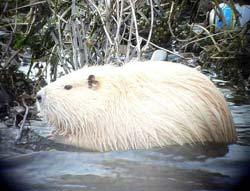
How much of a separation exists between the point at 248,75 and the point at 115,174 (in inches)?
72.3

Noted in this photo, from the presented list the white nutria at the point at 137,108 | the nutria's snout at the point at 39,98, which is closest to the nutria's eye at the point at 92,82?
the white nutria at the point at 137,108

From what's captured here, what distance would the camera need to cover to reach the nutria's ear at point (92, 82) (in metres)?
3.01

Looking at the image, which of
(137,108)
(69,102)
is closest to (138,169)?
(137,108)

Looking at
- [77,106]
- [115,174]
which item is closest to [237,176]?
[115,174]

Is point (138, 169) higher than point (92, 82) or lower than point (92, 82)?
lower

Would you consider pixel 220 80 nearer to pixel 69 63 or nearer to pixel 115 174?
pixel 69 63

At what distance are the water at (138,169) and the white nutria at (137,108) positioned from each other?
2.5 inches

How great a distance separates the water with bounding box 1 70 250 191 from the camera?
2156 mm

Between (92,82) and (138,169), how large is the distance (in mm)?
598

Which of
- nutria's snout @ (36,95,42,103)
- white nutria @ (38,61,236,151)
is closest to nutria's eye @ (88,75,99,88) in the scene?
white nutria @ (38,61,236,151)

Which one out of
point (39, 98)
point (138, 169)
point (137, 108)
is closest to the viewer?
point (138, 169)

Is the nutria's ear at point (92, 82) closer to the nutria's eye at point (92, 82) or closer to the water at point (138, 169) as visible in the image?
the nutria's eye at point (92, 82)

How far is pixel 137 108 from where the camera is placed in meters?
2.81

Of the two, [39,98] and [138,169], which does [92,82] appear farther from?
[138,169]
